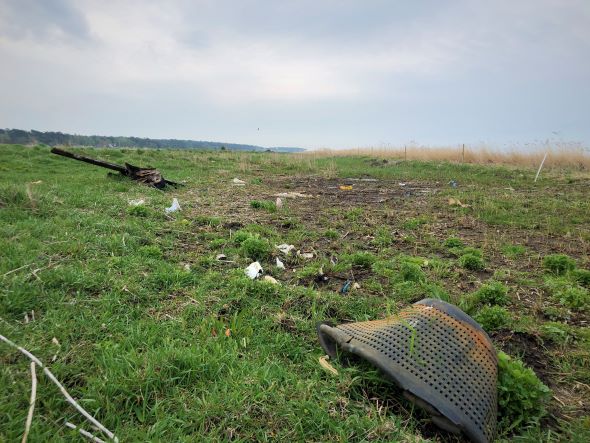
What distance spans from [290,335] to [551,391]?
1.59 meters

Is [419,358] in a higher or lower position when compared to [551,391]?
higher

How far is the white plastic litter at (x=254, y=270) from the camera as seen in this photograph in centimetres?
340

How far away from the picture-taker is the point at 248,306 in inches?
113

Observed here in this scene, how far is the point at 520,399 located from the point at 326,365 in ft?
3.49

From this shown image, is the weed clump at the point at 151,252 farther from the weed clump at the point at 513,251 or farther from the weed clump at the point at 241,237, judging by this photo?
the weed clump at the point at 513,251

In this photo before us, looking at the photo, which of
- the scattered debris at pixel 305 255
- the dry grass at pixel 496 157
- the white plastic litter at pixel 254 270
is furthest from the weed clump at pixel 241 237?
the dry grass at pixel 496 157

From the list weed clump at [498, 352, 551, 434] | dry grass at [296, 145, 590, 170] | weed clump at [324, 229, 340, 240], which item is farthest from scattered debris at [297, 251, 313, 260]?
dry grass at [296, 145, 590, 170]

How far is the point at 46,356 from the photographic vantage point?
2051 millimetres

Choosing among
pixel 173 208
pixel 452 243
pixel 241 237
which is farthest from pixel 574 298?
pixel 173 208

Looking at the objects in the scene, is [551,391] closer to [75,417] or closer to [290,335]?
[290,335]

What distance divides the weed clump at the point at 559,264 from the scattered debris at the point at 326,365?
3.00 m

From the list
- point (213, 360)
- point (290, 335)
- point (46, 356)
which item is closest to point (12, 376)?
point (46, 356)

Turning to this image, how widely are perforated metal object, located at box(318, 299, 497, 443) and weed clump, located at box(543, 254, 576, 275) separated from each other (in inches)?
90.1

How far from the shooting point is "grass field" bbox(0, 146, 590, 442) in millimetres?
1803
